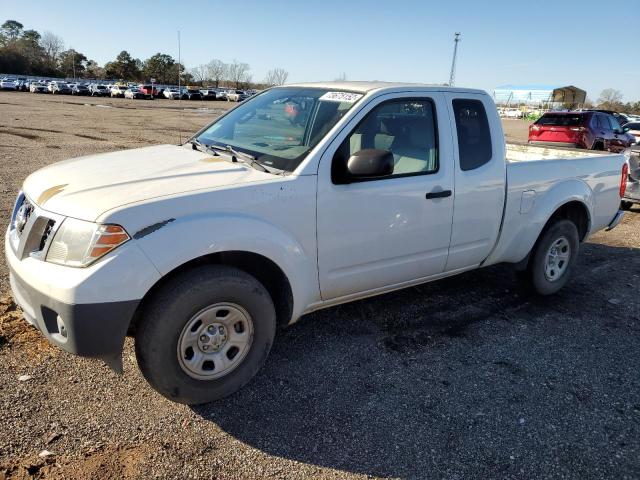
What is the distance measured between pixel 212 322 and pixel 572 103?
3488 inches

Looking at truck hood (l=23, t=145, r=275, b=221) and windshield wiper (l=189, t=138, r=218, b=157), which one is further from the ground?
windshield wiper (l=189, t=138, r=218, b=157)

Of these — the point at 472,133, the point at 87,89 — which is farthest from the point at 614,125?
the point at 87,89

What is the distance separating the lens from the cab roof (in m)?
3.59

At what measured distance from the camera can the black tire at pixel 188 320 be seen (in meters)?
2.66

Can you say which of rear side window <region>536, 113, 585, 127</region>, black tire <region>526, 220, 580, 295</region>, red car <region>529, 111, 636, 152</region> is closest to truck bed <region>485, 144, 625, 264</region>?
black tire <region>526, 220, 580, 295</region>

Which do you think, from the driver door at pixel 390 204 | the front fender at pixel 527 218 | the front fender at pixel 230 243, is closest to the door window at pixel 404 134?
the driver door at pixel 390 204

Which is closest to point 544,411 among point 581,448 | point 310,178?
point 581,448

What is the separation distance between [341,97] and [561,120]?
1447cm

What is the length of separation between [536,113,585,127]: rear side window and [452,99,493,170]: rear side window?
42.8 ft

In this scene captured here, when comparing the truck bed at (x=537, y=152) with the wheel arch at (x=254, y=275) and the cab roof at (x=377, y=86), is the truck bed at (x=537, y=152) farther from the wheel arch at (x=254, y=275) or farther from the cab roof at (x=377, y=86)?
the wheel arch at (x=254, y=275)

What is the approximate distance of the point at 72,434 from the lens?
2.69 meters

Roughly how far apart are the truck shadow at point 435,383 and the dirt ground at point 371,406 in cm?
1

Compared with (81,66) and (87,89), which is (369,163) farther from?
(81,66)

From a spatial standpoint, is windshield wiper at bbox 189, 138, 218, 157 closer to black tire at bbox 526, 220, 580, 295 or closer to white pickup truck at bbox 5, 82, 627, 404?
white pickup truck at bbox 5, 82, 627, 404
